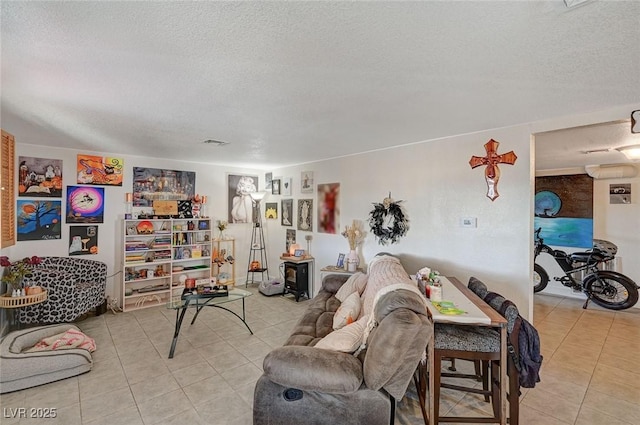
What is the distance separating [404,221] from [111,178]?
15.0 ft

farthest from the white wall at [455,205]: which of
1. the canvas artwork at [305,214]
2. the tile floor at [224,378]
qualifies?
the canvas artwork at [305,214]

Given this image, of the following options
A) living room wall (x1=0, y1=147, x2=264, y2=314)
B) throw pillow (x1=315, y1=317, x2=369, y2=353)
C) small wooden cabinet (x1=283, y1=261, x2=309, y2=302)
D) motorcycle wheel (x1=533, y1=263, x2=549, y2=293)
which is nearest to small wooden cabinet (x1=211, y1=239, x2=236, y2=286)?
living room wall (x1=0, y1=147, x2=264, y2=314)

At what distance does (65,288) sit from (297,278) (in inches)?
125

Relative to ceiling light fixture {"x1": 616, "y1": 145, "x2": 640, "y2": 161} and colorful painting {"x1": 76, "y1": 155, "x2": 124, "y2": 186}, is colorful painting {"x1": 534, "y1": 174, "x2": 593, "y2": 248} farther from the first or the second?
colorful painting {"x1": 76, "y1": 155, "x2": 124, "y2": 186}

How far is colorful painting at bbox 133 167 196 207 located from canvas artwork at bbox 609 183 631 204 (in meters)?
7.42

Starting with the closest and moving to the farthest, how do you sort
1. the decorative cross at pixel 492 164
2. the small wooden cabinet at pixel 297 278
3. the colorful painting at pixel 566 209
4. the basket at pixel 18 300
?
the decorative cross at pixel 492 164 → the basket at pixel 18 300 → the small wooden cabinet at pixel 297 278 → the colorful painting at pixel 566 209

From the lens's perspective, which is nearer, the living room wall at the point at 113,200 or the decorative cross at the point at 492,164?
the decorative cross at the point at 492,164

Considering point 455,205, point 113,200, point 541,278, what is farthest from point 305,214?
point 541,278

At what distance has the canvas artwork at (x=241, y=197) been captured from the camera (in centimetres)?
600

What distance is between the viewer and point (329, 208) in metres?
4.96

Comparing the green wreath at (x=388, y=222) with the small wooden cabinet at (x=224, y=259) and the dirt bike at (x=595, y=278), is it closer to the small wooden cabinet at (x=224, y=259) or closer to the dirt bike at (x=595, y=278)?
the dirt bike at (x=595, y=278)

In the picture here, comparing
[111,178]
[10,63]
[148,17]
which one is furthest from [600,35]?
[111,178]

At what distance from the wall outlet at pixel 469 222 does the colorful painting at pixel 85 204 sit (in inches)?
206

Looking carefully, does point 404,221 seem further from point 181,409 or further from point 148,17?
point 148,17
